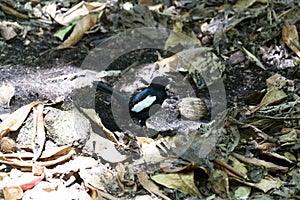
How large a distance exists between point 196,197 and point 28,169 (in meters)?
0.68

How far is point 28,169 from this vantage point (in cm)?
239

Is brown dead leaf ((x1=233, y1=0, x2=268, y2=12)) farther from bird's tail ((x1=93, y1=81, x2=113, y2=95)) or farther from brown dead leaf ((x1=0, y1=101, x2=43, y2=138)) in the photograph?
brown dead leaf ((x1=0, y1=101, x2=43, y2=138))

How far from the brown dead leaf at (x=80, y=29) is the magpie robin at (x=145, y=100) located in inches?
29.6

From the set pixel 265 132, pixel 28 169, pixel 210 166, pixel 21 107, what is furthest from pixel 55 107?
pixel 265 132

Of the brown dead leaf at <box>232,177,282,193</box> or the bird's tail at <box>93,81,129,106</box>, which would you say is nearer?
the brown dead leaf at <box>232,177,282,193</box>

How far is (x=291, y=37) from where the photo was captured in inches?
131

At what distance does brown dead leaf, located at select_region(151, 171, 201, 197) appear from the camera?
2295mm

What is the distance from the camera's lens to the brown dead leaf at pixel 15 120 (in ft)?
8.15

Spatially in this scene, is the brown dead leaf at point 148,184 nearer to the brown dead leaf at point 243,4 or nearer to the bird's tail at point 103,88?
the bird's tail at point 103,88

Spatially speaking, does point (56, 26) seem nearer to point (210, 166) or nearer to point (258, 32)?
point (258, 32)

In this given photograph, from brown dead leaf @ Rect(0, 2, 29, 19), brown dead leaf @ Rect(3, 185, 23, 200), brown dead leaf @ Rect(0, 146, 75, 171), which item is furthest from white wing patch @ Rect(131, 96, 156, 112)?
brown dead leaf @ Rect(0, 2, 29, 19)

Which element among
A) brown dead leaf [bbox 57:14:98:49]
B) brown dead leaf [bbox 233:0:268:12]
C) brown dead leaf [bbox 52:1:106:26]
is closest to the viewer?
brown dead leaf [bbox 57:14:98:49]

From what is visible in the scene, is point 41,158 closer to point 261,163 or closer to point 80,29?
point 261,163

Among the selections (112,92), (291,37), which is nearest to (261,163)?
(112,92)
